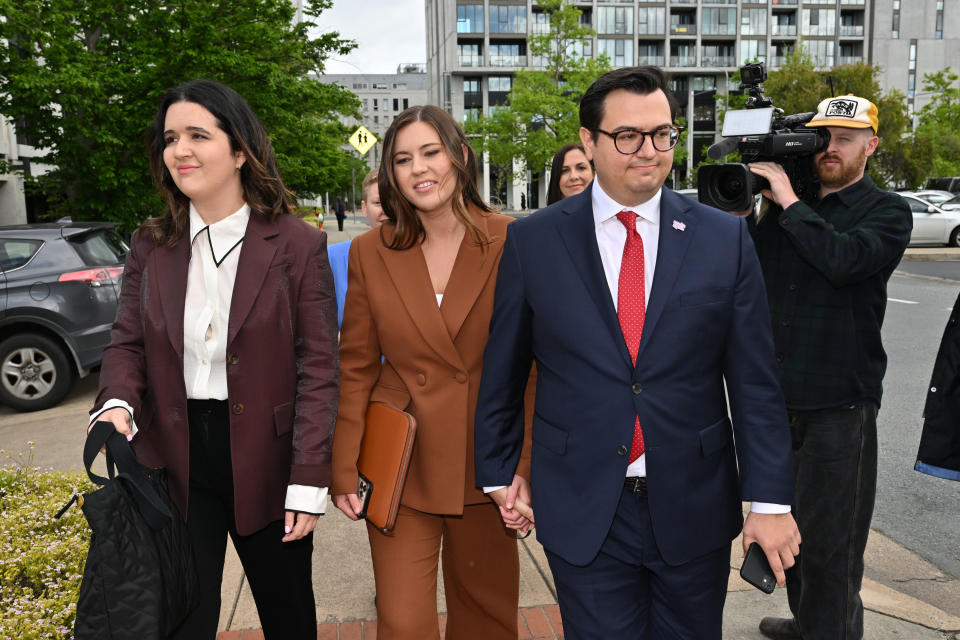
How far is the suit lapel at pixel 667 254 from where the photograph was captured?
2.11m

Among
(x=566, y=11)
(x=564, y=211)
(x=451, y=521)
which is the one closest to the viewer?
(x=564, y=211)

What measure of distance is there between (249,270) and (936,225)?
24.7 meters

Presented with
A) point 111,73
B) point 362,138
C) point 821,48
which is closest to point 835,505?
point 111,73

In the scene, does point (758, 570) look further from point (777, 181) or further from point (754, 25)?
point (754, 25)

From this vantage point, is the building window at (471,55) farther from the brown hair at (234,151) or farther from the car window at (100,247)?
the brown hair at (234,151)

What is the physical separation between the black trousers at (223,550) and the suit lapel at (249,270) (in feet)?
0.95

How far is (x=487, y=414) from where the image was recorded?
2.36 meters

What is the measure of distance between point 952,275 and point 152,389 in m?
18.4

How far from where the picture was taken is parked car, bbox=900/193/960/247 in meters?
22.7

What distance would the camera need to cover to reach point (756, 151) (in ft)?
9.80

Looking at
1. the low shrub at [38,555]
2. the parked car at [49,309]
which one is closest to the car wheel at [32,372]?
the parked car at [49,309]

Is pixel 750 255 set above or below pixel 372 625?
above

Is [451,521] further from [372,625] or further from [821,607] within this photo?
[821,607]

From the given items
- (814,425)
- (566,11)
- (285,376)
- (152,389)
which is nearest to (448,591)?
(285,376)
